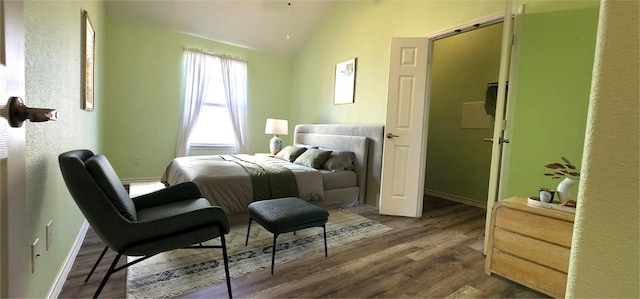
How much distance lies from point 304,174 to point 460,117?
267 centimetres

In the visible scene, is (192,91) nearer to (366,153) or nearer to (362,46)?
(362,46)

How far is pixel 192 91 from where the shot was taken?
496 cm

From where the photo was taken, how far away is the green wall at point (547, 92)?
2.12 meters

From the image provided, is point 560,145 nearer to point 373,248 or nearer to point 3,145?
point 373,248

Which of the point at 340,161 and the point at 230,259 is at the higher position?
the point at 340,161

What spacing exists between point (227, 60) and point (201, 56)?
0.46m

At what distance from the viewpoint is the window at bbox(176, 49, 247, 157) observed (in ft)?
16.3

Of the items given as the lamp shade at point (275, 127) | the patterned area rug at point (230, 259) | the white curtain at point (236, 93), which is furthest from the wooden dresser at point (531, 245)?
the white curtain at point (236, 93)

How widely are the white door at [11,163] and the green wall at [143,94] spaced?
14.1ft

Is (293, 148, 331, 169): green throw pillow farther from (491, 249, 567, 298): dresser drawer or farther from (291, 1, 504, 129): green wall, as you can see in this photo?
(491, 249, 567, 298): dresser drawer

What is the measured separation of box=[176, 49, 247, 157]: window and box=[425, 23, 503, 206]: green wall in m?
3.54

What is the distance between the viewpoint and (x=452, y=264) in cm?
219

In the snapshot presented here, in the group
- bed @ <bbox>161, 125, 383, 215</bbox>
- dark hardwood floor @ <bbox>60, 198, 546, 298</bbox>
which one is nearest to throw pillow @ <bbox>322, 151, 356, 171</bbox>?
bed @ <bbox>161, 125, 383, 215</bbox>

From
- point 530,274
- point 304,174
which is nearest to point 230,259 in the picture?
point 304,174
